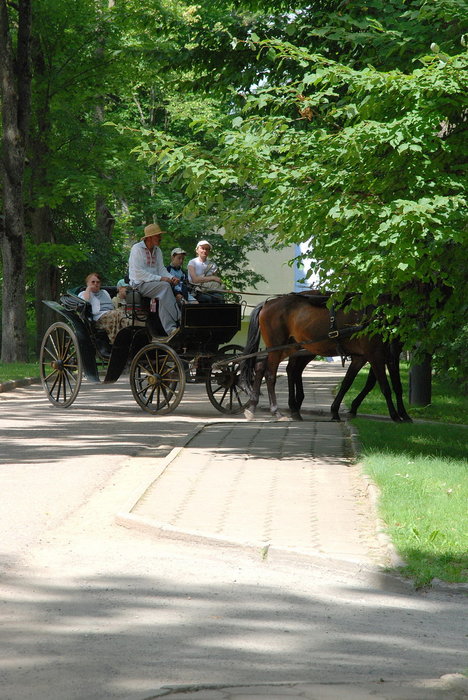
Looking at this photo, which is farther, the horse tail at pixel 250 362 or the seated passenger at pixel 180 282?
the seated passenger at pixel 180 282

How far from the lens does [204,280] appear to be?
55.5 feet

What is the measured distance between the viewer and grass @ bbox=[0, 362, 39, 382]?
23.3m

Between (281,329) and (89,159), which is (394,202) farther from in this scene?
(89,159)

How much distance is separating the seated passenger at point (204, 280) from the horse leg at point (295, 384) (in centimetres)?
143

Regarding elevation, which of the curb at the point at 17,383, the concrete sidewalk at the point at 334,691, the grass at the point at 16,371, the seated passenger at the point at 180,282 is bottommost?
the concrete sidewalk at the point at 334,691

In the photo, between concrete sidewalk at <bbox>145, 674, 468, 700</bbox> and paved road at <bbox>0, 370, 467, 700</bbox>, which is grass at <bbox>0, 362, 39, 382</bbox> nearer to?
paved road at <bbox>0, 370, 467, 700</bbox>

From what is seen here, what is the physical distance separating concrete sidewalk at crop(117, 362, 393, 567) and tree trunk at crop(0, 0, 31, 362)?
16.9 m

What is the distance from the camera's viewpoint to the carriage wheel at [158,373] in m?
16.1

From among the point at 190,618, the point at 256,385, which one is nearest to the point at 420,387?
the point at 256,385

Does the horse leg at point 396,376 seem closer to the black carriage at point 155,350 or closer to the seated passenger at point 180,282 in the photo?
the black carriage at point 155,350

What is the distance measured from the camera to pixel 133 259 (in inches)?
642

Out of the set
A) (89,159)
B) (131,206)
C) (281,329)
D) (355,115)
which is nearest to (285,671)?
(355,115)

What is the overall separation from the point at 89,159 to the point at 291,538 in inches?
1057

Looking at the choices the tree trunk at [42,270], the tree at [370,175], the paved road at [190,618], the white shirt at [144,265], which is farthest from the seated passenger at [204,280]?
the tree trunk at [42,270]
